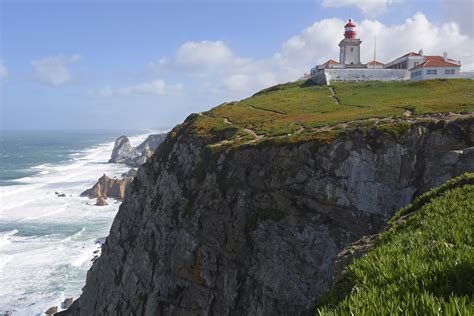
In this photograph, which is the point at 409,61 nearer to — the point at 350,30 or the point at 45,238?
the point at 350,30

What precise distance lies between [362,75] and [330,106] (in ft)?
84.0

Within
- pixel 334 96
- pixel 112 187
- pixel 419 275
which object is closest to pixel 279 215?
pixel 419 275

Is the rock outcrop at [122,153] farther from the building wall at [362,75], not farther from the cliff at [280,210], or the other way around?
the cliff at [280,210]

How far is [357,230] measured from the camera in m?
24.7

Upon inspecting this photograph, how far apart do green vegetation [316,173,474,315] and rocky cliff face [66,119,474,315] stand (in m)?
12.9

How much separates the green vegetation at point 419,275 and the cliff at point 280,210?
12.5 metres

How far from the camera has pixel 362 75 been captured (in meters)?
70.0

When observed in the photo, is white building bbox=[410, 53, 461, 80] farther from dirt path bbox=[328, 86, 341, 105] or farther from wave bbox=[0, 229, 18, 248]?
wave bbox=[0, 229, 18, 248]

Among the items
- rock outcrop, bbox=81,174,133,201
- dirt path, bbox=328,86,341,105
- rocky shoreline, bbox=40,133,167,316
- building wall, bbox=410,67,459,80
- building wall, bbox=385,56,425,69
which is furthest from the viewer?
rock outcrop, bbox=81,174,133,201

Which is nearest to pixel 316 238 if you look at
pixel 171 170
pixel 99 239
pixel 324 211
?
pixel 324 211

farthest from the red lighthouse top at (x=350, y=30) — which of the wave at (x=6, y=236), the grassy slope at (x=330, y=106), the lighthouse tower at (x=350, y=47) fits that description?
the wave at (x=6, y=236)

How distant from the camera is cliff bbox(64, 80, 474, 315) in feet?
80.9

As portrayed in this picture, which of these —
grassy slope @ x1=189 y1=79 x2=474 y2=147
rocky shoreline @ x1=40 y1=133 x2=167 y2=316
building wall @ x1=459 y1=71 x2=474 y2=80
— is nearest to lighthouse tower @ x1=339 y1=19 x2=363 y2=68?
grassy slope @ x1=189 y1=79 x2=474 y2=147

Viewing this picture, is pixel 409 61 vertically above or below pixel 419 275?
above
